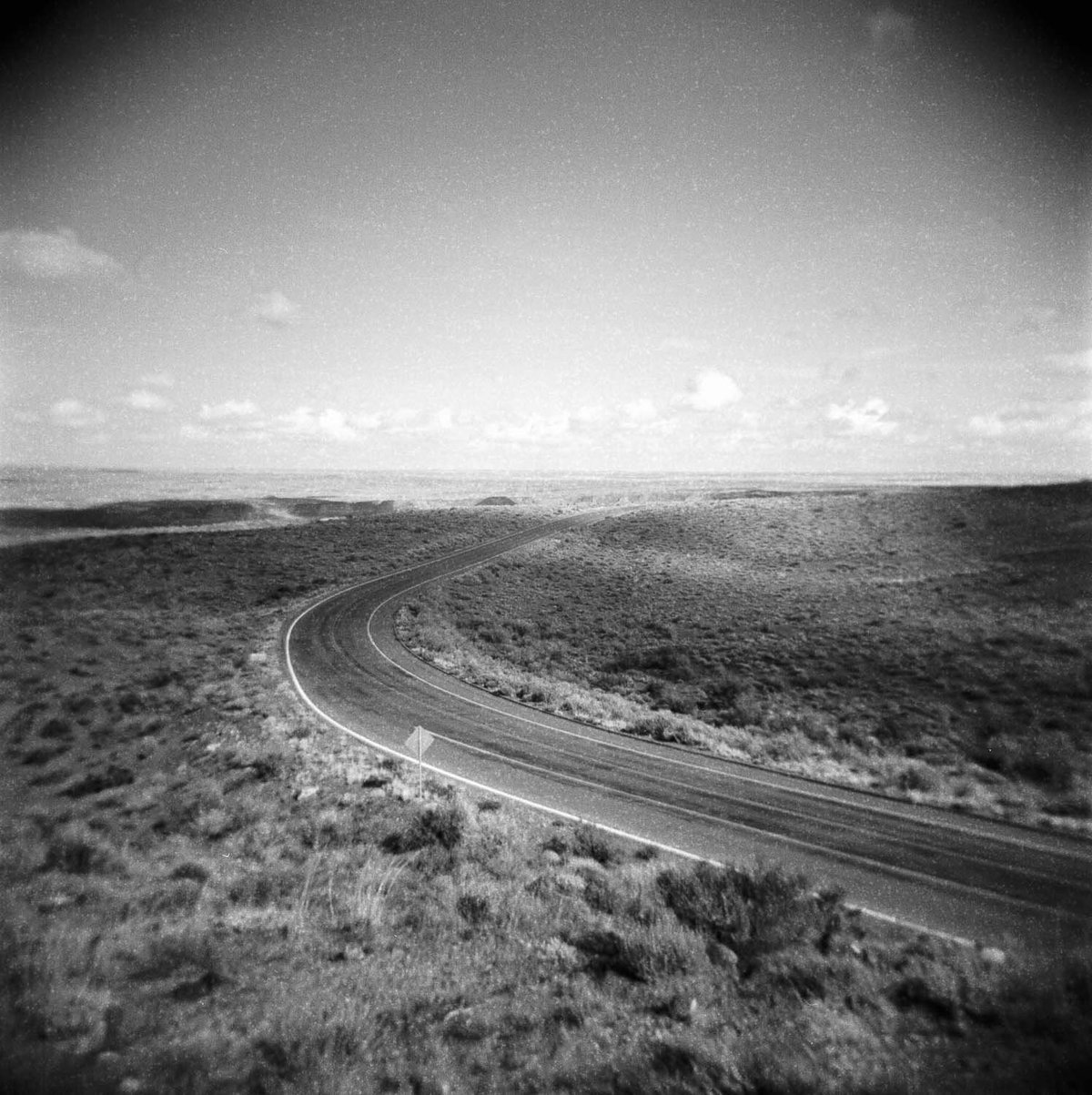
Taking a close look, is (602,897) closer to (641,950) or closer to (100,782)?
(641,950)

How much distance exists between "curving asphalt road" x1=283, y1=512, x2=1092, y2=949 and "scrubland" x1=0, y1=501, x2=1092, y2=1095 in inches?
51.6

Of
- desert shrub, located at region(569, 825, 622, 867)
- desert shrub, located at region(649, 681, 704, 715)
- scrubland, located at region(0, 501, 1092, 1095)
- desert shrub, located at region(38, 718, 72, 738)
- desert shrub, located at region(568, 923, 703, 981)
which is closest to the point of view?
scrubland, located at region(0, 501, 1092, 1095)

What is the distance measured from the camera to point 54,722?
57.4 ft

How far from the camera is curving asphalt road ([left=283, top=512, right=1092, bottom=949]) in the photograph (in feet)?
36.2

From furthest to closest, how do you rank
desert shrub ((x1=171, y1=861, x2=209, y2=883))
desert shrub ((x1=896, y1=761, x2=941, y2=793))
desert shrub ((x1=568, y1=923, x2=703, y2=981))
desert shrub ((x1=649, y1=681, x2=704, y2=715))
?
1. desert shrub ((x1=649, y1=681, x2=704, y2=715))
2. desert shrub ((x1=896, y1=761, x2=941, y2=793))
3. desert shrub ((x1=171, y1=861, x2=209, y2=883))
4. desert shrub ((x1=568, y1=923, x2=703, y2=981))

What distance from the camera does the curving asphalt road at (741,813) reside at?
435 inches

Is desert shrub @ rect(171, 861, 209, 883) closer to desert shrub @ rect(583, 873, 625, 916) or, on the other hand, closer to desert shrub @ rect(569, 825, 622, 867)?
desert shrub @ rect(583, 873, 625, 916)

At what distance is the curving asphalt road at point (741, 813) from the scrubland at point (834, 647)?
5.65ft

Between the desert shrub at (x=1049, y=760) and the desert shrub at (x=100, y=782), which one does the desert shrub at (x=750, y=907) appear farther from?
the desert shrub at (x=100, y=782)

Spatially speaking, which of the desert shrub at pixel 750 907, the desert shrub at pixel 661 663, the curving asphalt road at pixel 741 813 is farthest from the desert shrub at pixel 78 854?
the desert shrub at pixel 661 663

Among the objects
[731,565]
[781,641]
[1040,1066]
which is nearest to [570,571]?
[731,565]

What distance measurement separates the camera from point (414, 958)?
828cm

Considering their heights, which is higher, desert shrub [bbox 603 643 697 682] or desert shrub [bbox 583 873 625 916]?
desert shrub [bbox 583 873 625 916]

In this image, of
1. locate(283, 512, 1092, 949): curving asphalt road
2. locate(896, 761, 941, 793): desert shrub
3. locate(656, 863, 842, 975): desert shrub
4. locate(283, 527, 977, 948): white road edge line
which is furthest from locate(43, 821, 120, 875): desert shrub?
locate(896, 761, 941, 793): desert shrub
